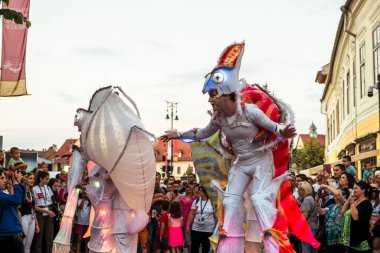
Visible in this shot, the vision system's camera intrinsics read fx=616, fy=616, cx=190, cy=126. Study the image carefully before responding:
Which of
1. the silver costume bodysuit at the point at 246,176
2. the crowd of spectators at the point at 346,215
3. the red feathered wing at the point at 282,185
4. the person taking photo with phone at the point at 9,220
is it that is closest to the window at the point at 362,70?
the crowd of spectators at the point at 346,215

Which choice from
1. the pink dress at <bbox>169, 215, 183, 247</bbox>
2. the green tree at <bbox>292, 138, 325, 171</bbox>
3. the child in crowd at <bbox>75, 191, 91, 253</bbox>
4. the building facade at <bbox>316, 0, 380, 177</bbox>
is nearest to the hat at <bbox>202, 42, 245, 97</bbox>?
the pink dress at <bbox>169, 215, 183, 247</bbox>

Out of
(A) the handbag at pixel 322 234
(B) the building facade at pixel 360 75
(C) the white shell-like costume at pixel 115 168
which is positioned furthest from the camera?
(B) the building facade at pixel 360 75

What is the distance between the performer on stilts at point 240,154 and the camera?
634cm

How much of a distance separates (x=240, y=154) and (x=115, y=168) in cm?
148

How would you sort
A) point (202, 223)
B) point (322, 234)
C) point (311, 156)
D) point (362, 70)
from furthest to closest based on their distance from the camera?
1. point (311, 156)
2. point (362, 70)
3. point (202, 223)
4. point (322, 234)

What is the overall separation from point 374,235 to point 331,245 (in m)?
0.67

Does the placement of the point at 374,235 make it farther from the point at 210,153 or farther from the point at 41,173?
the point at 41,173

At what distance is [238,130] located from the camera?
6.51 m

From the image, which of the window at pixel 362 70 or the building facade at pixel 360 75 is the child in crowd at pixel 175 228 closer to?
the building facade at pixel 360 75

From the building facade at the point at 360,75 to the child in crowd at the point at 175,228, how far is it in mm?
12093

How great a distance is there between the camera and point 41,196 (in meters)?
11.0

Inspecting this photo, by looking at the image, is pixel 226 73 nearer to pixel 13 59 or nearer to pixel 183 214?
pixel 183 214

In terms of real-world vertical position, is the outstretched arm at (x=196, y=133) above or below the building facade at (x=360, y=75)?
below

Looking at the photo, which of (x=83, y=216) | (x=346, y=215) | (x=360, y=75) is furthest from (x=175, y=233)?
(x=360, y=75)
